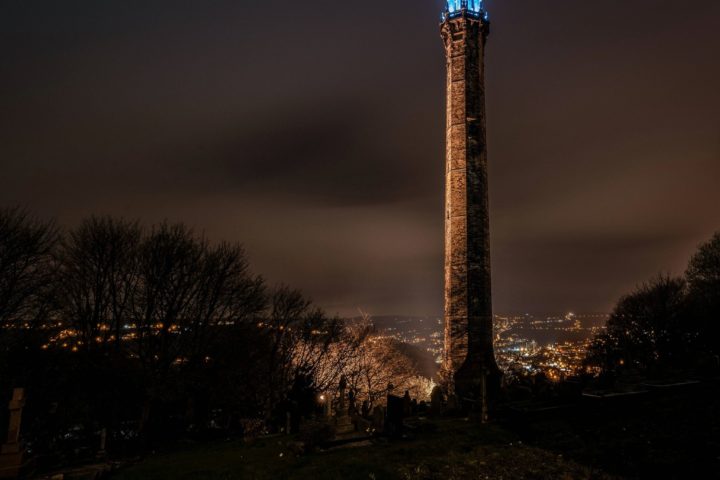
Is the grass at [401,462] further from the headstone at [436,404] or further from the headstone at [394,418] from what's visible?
the headstone at [436,404]

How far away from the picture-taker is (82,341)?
1973cm

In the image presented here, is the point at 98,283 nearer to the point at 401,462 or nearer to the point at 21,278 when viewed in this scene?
the point at 21,278

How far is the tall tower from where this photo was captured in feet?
83.1

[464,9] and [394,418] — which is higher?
[464,9]

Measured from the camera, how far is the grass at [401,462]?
8398 mm

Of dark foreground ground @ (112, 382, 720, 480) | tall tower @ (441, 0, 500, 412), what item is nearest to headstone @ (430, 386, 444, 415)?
dark foreground ground @ (112, 382, 720, 480)

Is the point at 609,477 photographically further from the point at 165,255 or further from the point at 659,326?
the point at 659,326

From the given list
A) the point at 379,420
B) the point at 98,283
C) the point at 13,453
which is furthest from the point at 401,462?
the point at 98,283

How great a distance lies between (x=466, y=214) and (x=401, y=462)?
1879 centimetres

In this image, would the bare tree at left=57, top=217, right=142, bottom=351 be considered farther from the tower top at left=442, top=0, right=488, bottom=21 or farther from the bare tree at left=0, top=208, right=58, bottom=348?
the tower top at left=442, top=0, right=488, bottom=21

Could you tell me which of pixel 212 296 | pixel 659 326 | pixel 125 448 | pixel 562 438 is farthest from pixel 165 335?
pixel 659 326

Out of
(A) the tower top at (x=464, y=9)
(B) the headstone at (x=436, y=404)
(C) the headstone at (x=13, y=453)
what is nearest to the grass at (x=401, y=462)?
(C) the headstone at (x=13, y=453)

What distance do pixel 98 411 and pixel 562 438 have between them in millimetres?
18097

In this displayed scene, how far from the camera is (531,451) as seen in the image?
9625 millimetres
